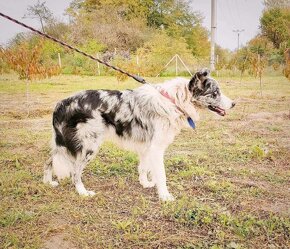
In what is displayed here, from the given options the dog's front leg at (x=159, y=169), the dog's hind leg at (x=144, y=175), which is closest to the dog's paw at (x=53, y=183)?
the dog's hind leg at (x=144, y=175)

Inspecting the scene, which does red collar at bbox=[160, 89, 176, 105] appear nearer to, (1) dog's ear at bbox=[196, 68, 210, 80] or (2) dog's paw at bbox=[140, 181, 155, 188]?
(1) dog's ear at bbox=[196, 68, 210, 80]

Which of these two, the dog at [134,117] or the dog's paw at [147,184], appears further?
the dog's paw at [147,184]

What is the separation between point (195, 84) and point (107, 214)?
183 cm

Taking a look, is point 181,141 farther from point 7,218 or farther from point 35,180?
point 7,218

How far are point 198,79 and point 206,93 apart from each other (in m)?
0.21

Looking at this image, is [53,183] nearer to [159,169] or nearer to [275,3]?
[159,169]

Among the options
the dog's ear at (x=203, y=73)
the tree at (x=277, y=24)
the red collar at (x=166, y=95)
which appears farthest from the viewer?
the tree at (x=277, y=24)

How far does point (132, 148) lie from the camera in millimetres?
4176

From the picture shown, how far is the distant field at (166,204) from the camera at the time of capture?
3014mm

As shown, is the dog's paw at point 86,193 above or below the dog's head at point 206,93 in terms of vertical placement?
below

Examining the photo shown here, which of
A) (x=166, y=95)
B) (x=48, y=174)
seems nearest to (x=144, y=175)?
(x=166, y=95)

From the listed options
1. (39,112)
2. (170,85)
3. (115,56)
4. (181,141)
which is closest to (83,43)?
(115,56)

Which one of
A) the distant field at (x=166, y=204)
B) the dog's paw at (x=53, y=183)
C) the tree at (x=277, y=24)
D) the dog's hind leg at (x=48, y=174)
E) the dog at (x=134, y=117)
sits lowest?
the distant field at (x=166, y=204)

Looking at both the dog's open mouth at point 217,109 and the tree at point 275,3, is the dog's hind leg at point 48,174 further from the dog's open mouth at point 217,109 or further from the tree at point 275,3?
the tree at point 275,3
